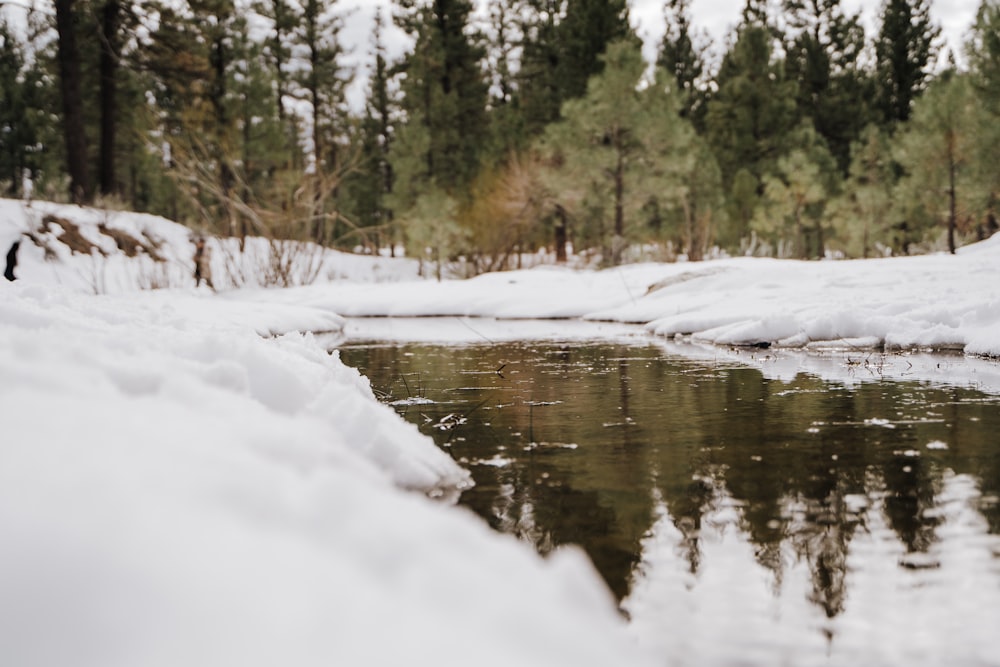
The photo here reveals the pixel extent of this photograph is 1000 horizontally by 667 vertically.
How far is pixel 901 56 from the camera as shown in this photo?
28.0m

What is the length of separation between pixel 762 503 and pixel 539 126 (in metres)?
24.4

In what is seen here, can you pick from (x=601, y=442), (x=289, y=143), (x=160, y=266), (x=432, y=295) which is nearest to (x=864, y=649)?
(x=601, y=442)

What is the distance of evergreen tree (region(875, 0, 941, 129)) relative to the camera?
27578 mm

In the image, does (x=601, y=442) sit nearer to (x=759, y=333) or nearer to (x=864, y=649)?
(x=864, y=649)

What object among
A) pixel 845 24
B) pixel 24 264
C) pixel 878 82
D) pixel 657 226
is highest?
pixel 845 24

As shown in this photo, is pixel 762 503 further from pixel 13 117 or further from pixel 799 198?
pixel 13 117

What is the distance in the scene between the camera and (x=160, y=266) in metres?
14.1

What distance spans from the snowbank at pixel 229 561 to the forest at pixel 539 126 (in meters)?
11.6

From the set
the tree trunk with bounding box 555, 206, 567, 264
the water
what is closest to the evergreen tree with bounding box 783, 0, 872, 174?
the tree trunk with bounding box 555, 206, 567, 264

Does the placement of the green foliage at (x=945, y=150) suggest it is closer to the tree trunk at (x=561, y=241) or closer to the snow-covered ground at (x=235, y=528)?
the tree trunk at (x=561, y=241)

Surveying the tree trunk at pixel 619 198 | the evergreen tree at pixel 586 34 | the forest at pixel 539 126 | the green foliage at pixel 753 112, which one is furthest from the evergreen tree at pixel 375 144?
the tree trunk at pixel 619 198

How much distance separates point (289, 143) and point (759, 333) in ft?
83.0

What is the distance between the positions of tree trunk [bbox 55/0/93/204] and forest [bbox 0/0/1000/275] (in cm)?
4

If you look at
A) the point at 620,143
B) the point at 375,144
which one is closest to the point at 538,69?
the point at 375,144
